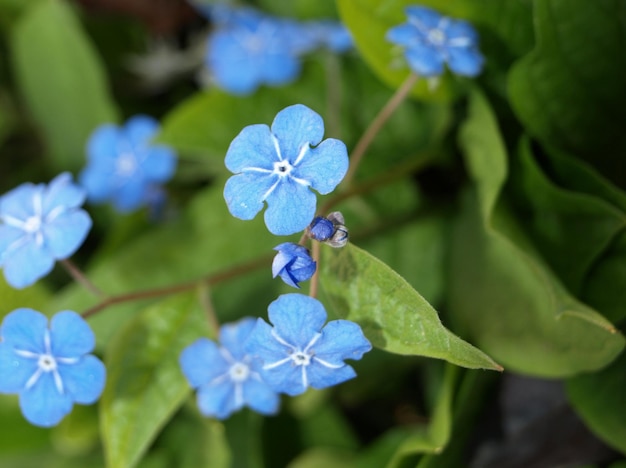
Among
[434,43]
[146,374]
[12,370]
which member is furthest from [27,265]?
[434,43]

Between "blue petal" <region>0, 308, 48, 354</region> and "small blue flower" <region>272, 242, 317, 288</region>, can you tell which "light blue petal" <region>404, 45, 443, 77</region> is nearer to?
"small blue flower" <region>272, 242, 317, 288</region>

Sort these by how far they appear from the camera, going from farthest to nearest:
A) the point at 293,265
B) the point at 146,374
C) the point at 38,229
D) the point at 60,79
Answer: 1. the point at 60,79
2. the point at 146,374
3. the point at 38,229
4. the point at 293,265

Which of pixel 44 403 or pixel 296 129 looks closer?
pixel 296 129

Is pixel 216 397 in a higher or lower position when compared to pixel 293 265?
lower

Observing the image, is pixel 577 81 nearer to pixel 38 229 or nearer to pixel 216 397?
pixel 216 397

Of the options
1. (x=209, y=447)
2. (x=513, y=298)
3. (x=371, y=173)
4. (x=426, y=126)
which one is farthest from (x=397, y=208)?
(x=209, y=447)

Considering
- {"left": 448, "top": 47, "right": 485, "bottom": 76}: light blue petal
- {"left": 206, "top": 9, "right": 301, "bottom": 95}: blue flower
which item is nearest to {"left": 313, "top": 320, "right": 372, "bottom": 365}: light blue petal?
{"left": 448, "top": 47, "right": 485, "bottom": 76}: light blue petal

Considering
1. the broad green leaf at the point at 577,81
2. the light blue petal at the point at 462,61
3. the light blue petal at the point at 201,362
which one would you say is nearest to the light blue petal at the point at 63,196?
the light blue petal at the point at 201,362
